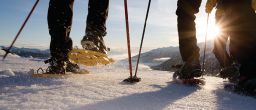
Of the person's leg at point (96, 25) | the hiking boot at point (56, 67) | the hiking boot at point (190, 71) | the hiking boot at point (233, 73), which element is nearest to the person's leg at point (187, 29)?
the hiking boot at point (190, 71)

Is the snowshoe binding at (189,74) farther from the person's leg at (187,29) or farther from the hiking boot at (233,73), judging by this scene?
the hiking boot at (233,73)

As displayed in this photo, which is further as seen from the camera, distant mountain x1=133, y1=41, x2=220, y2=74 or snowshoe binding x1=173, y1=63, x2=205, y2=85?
distant mountain x1=133, y1=41, x2=220, y2=74

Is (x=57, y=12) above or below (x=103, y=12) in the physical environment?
below

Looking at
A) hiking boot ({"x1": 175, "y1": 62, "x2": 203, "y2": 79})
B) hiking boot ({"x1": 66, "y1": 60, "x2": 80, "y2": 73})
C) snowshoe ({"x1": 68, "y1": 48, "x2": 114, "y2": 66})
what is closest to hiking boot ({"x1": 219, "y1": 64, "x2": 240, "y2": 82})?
hiking boot ({"x1": 175, "y1": 62, "x2": 203, "y2": 79})

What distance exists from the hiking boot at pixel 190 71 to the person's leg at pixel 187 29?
101 millimetres

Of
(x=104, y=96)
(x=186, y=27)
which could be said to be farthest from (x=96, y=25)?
(x=104, y=96)

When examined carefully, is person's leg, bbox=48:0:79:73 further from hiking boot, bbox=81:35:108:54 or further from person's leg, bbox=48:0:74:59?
hiking boot, bbox=81:35:108:54

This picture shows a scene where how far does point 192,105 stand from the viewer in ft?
10.6

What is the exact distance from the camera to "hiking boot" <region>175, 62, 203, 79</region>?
191 inches

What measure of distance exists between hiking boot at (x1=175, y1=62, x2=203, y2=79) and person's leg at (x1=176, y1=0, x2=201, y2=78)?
4.0 inches

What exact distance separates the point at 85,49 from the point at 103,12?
87 centimetres

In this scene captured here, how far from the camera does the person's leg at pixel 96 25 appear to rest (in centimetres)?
744

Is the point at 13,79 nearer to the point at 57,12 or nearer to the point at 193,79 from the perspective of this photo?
the point at 57,12

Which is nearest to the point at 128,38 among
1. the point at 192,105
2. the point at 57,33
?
the point at 57,33
